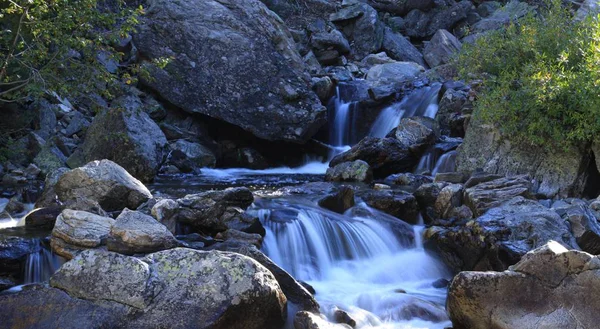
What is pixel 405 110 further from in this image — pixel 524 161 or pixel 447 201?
pixel 447 201

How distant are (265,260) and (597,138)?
769cm

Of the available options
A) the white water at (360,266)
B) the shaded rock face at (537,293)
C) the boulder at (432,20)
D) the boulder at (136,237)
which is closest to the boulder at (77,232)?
the boulder at (136,237)

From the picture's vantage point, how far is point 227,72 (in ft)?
60.3

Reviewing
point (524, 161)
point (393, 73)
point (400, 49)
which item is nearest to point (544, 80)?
point (524, 161)

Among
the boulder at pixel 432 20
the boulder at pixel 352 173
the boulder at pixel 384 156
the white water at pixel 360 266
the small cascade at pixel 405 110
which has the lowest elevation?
the white water at pixel 360 266

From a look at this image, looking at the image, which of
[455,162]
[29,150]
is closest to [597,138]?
[455,162]

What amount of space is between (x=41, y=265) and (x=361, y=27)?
2407 centimetres

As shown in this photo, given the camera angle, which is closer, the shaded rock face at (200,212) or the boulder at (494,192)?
the shaded rock face at (200,212)

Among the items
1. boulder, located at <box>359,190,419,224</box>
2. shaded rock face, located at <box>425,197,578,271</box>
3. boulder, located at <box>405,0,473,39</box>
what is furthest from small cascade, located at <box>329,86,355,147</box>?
boulder, located at <box>405,0,473,39</box>

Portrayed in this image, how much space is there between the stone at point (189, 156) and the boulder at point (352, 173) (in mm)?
3852

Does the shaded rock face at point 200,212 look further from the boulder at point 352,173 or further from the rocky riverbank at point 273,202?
the boulder at point 352,173

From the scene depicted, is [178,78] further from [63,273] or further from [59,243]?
[63,273]

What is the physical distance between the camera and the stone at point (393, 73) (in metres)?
24.1

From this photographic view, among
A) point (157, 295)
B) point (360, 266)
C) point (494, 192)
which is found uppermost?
point (494, 192)
